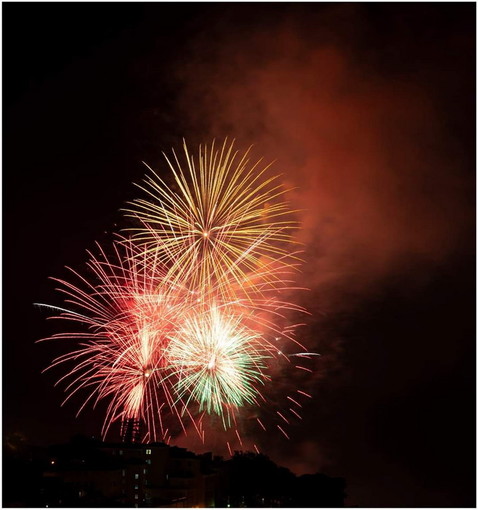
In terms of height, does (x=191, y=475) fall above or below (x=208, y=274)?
below

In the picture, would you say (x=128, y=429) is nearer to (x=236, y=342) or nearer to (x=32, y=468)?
(x=32, y=468)

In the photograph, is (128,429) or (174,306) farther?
(128,429)

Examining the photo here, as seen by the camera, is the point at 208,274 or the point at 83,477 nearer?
the point at 208,274

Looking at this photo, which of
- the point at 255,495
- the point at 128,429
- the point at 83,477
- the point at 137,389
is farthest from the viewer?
the point at 255,495

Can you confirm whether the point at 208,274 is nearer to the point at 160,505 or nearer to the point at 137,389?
the point at 137,389

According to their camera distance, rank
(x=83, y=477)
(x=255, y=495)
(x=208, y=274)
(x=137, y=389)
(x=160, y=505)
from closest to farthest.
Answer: (x=208, y=274) → (x=137, y=389) → (x=83, y=477) → (x=160, y=505) → (x=255, y=495)

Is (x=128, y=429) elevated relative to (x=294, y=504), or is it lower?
elevated

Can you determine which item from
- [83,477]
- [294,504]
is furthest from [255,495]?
[83,477]

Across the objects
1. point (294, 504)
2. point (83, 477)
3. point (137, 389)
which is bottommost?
point (294, 504)

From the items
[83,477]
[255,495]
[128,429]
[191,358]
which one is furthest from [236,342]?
[255,495]
